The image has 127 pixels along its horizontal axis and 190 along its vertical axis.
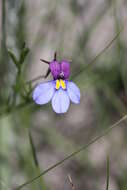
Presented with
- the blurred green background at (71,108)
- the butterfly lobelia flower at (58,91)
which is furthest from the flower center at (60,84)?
the blurred green background at (71,108)

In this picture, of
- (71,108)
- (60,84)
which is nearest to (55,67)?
(60,84)

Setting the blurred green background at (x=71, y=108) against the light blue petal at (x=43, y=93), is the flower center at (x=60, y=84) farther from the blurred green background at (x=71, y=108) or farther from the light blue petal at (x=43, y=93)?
the blurred green background at (x=71, y=108)

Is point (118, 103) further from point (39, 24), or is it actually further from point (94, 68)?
point (39, 24)

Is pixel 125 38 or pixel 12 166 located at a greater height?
pixel 125 38

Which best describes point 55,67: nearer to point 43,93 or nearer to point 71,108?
point 43,93

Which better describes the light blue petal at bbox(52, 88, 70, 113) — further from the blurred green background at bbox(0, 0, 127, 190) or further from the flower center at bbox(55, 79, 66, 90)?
the blurred green background at bbox(0, 0, 127, 190)

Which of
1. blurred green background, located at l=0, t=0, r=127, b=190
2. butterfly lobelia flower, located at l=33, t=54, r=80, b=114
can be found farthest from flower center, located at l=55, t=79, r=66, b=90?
blurred green background, located at l=0, t=0, r=127, b=190

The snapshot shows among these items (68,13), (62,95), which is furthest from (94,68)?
(62,95)

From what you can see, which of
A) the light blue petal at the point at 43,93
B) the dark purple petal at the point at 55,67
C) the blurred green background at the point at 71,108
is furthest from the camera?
the blurred green background at the point at 71,108
